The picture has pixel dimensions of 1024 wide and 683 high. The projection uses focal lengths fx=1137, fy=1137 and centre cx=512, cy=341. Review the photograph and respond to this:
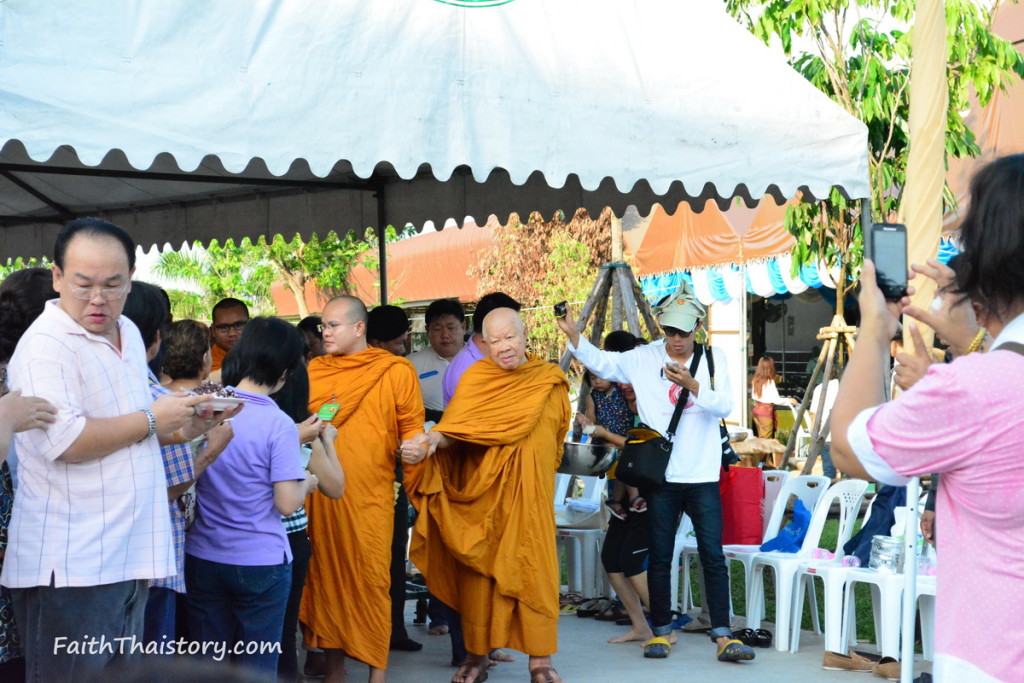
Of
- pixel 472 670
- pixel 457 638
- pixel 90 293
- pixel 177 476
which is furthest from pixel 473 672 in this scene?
pixel 90 293

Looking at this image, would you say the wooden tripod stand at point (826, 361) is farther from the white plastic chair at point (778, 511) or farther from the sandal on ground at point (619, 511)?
the sandal on ground at point (619, 511)

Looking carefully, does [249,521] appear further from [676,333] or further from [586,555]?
[586,555]

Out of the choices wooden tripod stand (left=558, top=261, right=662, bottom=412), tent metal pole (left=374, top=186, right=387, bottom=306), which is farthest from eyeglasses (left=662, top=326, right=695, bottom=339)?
tent metal pole (left=374, top=186, right=387, bottom=306)

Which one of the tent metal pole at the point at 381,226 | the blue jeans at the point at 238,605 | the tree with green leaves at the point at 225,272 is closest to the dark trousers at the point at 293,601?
the blue jeans at the point at 238,605

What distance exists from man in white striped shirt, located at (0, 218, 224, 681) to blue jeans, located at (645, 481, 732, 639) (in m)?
3.31

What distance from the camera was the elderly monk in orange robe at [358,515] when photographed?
483 cm

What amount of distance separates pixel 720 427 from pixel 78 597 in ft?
12.5

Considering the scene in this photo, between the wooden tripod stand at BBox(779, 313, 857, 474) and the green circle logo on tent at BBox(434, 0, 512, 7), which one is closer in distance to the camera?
the green circle logo on tent at BBox(434, 0, 512, 7)

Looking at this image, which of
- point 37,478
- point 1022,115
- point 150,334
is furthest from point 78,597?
point 1022,115

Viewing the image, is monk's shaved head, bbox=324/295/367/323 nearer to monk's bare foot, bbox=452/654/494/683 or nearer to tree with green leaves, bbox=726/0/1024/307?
monk's bare foot, bbox=452/654/494/683

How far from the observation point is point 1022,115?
941cm

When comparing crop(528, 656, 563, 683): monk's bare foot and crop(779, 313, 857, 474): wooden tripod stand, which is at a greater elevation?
crop(779, 313, 857, 474): wooden tripod stand

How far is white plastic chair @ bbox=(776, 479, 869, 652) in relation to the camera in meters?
5.55

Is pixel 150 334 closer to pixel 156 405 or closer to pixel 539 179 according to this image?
pixel 156 405
